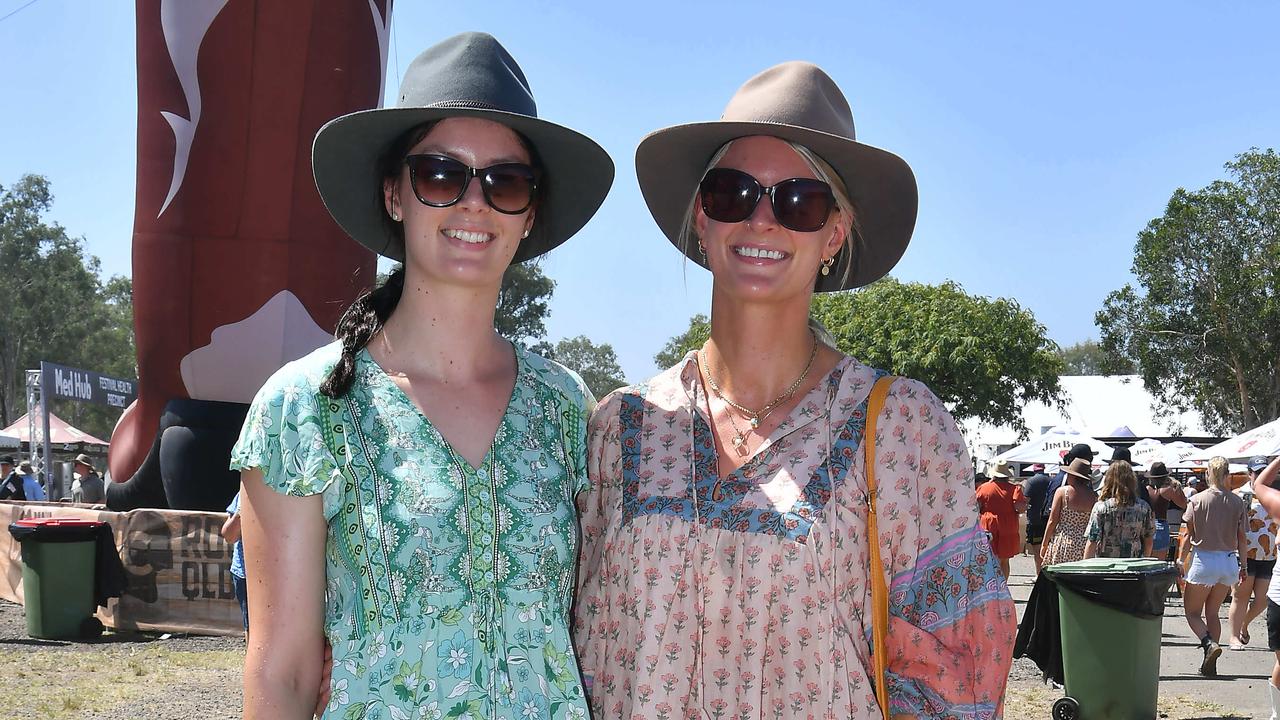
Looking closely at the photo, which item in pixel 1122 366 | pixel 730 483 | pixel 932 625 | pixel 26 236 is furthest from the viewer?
pixel 26 236

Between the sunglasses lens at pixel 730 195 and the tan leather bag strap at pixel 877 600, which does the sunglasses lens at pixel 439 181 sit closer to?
the sunglasses lens at pixel 730 195

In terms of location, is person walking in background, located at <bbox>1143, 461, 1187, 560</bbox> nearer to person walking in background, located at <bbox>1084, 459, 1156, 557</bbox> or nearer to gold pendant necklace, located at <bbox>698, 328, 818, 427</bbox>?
person walking in background, located at <bbox>1084, 459, 1156, 557</bbox>

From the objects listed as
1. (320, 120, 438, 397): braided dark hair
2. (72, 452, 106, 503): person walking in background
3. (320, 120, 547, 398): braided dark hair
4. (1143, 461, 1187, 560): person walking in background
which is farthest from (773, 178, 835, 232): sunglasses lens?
(72, 452, 106, 503): person walking in background

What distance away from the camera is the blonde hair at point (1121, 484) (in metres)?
10.3

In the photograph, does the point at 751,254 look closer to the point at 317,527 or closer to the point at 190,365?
the point at 317,527

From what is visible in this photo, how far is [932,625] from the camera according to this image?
2.37 m

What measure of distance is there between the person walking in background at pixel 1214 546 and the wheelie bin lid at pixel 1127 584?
3.64 m

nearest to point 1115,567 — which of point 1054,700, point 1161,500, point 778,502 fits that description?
point 1054,700

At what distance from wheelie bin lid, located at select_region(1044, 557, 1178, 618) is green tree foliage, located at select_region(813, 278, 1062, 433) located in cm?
2485

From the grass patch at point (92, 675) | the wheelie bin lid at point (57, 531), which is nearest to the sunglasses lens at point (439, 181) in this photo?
the grass patch at point (92, 675)

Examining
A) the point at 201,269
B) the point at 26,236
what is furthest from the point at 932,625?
the point at 26,236

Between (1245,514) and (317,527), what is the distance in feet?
36.3

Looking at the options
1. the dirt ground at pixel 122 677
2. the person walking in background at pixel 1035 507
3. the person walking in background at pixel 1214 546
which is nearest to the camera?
the dirt ground at pixel 122 677

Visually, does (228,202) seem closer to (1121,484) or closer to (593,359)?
(1121,484)
